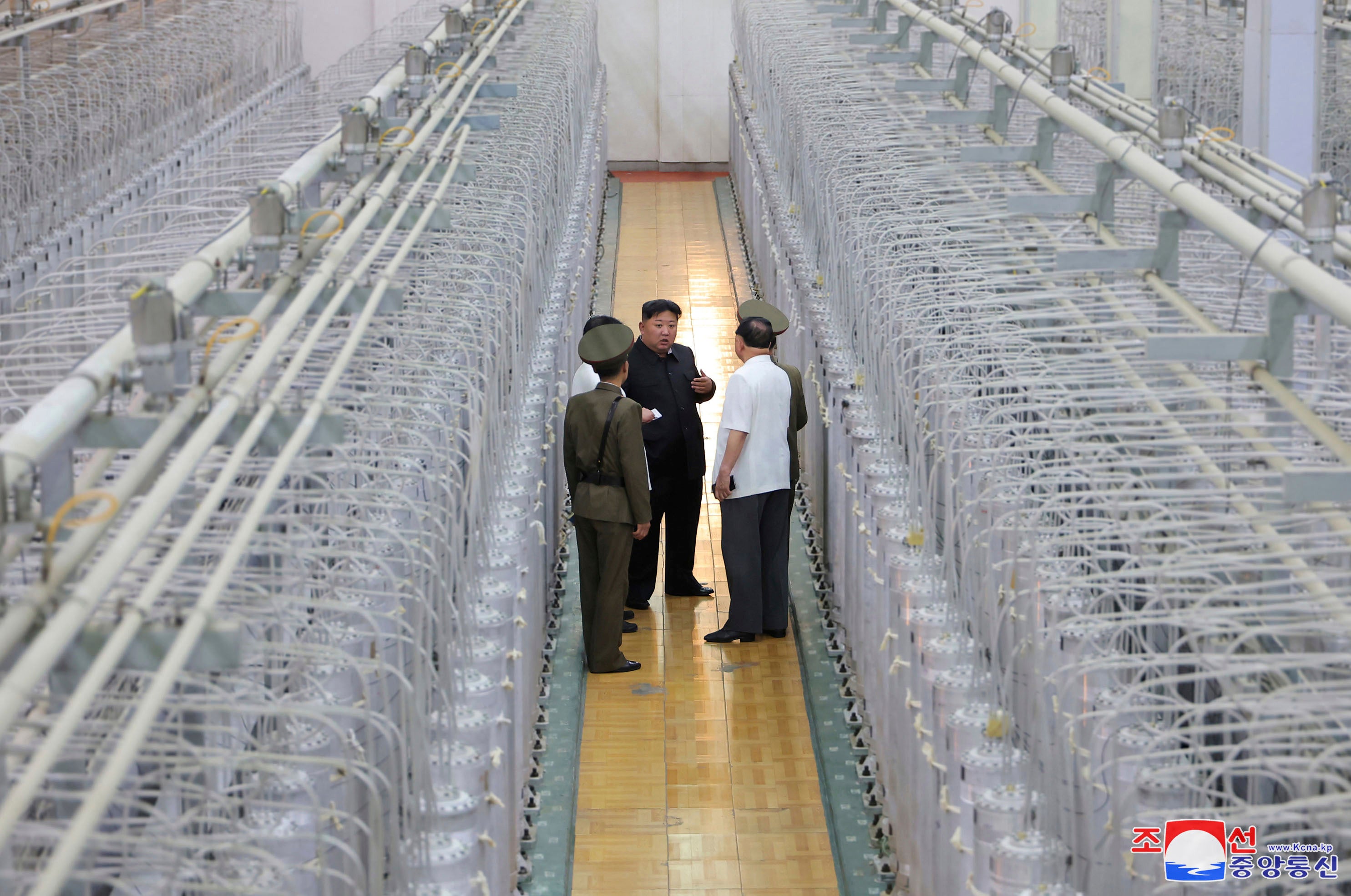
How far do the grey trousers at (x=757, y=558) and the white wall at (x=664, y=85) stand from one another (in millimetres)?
11364

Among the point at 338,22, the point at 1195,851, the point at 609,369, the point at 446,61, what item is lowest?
the point at 1195,851

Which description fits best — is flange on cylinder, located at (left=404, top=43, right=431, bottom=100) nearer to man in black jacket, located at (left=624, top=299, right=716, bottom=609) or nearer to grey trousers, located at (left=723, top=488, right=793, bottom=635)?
man in black jacket, located at (left=624, top=299, right=716, bottom=609)

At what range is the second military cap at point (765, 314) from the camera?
645 centimetres

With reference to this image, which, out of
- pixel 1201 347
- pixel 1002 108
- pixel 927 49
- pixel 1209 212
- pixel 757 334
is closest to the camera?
pixel 1201 347

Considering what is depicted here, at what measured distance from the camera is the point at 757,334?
19.5 ft

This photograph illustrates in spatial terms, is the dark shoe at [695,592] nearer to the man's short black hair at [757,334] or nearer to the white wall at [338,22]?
the man's short black hair at [757,334]

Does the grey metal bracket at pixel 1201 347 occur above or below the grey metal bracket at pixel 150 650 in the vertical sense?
above

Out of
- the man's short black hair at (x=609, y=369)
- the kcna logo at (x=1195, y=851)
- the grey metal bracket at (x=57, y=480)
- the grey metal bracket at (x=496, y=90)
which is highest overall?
the grey metal bracket at (x=496, y=90)

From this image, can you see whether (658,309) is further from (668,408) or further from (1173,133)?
(1173,133)

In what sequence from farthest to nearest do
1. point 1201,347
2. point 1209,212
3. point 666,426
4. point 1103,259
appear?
point 666,426 < point 1103,259 < point 1209,212 < point 1201,347

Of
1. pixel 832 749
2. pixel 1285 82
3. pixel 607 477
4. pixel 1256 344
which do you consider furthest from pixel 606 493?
pixel 1285 82

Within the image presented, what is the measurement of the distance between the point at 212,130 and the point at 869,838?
9.46m

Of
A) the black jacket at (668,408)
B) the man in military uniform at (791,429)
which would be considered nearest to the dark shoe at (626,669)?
the man in military uniform at (791,429)

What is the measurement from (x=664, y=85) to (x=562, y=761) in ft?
41.8
